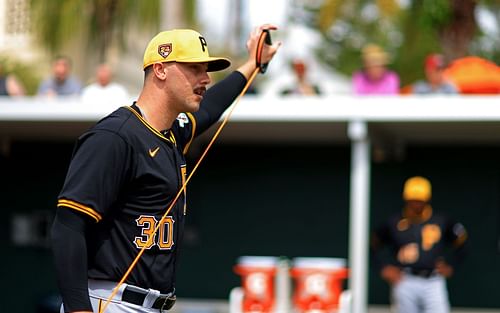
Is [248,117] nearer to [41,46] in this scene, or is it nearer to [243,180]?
[243,180]

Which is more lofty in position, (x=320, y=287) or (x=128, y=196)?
(x=128, y=196)

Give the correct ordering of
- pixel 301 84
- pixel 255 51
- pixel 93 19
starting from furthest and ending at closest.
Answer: pixel 93 19, pixel 301 84, pixel 255 51

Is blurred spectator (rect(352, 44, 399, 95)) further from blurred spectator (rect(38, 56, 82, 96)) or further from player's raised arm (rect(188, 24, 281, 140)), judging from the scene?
player's raised arm (rect(188, 24, 281, 140))

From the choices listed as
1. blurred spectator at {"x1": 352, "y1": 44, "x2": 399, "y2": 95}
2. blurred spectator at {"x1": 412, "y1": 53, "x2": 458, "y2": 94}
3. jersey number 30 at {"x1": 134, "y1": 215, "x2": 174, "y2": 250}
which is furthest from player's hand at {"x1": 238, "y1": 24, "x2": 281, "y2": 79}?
blurred spectator at {"x1": 352, "y1": 44, "x2": 399, "y2": 95}

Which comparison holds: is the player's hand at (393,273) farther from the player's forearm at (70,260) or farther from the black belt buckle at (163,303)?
the player's forearm at (70,260)

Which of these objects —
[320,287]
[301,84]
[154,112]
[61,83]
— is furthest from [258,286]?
[154,112]

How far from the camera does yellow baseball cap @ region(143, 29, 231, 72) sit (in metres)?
3.30

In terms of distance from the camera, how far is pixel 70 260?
117 inches

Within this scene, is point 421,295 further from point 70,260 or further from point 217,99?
point 70,260

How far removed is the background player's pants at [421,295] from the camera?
326 inches

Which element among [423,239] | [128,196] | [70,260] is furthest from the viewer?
[423,239]

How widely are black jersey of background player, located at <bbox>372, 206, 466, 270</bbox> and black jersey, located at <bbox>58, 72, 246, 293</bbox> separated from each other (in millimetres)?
5327

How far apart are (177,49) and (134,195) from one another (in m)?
0.55

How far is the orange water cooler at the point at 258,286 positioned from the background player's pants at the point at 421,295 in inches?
46.8
